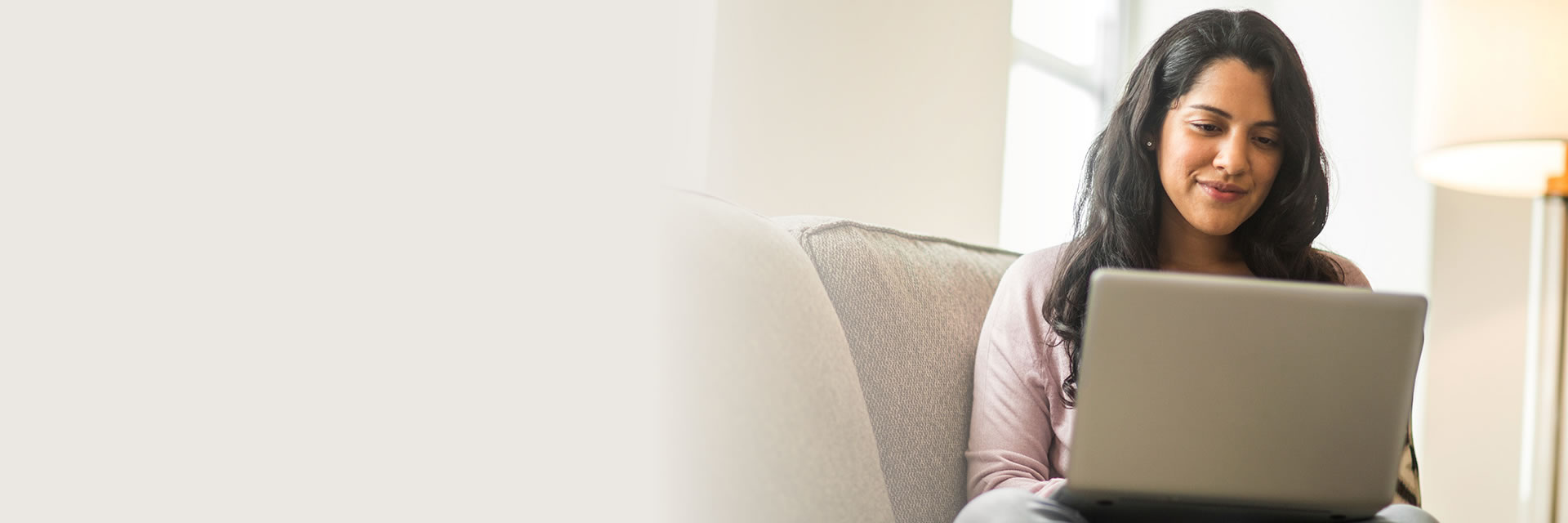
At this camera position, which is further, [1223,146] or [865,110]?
[865,110]

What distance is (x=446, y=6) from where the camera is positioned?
91 centimetres

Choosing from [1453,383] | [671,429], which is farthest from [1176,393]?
[1453,383]

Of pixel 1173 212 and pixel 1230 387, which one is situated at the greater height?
pixel 1173 212

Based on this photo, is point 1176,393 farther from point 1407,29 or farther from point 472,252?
point 1407,29

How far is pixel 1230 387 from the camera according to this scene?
80 cm

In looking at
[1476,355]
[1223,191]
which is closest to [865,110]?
[1223,191]

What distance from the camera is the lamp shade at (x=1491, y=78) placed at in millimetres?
1902

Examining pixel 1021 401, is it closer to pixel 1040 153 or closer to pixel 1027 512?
pixel 1027 512

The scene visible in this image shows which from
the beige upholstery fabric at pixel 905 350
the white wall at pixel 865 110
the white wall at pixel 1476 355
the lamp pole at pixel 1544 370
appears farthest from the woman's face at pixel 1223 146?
the white wall at pixel 1476 355

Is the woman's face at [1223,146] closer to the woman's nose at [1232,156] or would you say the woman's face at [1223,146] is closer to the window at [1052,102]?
the woman's nose at [1232,156]

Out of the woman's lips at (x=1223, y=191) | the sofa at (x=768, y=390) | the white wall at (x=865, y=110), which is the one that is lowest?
the sofa at (x=768, y=390)

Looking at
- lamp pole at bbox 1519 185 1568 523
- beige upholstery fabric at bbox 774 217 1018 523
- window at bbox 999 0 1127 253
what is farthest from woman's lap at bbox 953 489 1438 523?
window at bbox 999 0 1127 253

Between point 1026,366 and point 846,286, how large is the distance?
21cm

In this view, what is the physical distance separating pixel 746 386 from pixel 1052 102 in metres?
2.24
